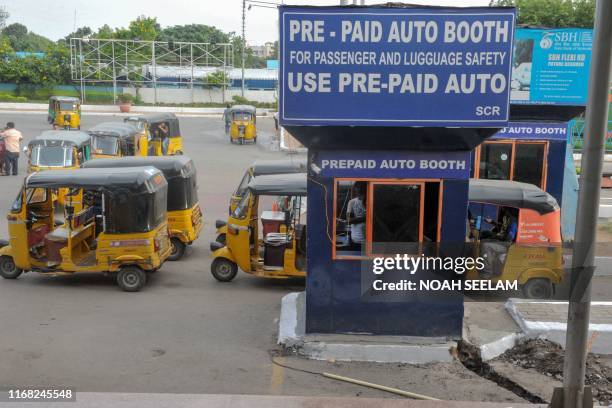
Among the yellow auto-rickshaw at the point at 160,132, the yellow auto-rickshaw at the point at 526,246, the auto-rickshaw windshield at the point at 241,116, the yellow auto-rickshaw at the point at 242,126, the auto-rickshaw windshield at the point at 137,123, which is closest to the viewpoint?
the yellow auto-rickshaw at the point at 526,246

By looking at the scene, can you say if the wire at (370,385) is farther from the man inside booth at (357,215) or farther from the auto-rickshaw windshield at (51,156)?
the auto-rickshaw windshield at (51,156)

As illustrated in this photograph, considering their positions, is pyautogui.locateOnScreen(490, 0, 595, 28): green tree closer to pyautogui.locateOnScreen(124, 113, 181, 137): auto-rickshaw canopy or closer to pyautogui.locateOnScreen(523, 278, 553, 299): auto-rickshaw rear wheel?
pyautogui.locateOnScreen(124, 113, 181, 137): auto-rickshaw canopy

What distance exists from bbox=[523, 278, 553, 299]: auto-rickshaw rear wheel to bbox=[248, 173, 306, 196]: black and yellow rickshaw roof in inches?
147

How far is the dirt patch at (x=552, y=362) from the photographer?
22.1 feet

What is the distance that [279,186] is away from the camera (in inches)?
408

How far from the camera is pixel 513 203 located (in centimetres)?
974

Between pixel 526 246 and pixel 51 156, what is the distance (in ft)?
47.2

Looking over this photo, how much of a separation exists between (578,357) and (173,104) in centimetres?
5642

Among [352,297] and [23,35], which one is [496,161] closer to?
[352,297]

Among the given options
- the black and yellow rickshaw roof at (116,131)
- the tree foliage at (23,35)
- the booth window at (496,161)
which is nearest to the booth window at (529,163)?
the booth window at (496,161)

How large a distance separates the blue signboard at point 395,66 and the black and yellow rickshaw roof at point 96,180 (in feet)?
14.0

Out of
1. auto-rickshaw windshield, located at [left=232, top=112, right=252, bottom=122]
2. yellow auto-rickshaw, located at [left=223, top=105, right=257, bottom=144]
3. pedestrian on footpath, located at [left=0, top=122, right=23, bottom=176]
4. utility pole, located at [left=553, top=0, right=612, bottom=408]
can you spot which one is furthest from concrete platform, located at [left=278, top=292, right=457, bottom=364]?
auto-rickshaw windshield, located at [left=232, top=112, right=252, bottom=122]

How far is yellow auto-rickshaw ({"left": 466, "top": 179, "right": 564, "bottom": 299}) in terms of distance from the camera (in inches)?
379

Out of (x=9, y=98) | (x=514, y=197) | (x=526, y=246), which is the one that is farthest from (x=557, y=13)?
(x=9, y=98)
